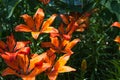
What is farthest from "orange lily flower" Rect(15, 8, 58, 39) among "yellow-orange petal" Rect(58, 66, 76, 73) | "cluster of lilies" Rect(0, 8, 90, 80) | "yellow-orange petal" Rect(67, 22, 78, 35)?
"yellow-orange petal" Rect(58, 66, 76, 73)

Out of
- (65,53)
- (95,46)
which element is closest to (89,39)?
(95,46)

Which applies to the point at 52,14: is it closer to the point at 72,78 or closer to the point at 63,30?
the point at 63,30

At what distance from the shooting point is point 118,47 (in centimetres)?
211

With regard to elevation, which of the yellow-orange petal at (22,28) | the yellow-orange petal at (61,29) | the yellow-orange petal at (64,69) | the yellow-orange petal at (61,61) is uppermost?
the yellow-orange petal at (22,28)

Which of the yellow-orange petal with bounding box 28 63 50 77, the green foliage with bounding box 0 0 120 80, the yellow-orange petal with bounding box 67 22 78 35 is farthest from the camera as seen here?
the green foliage with bounding box 0 0 120 80

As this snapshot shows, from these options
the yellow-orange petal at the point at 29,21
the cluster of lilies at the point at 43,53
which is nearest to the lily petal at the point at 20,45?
the cluster of lilies at the point at 43,53

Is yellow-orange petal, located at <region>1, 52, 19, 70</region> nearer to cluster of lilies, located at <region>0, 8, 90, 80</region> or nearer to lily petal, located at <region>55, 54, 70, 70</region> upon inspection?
cluster of lilies, located at <region>0, 8, 90, 80</region>

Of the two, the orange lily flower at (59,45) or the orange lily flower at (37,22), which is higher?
the orange lily flower at (37,22)

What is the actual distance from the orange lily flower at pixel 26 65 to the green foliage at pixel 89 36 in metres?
0.22

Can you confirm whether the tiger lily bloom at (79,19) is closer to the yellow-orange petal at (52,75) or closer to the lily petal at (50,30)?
the lily petal at (50,30)

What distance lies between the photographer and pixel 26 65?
5.66 ft

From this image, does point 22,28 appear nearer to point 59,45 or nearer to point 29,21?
point 29,21

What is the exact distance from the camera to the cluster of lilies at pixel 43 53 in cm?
168

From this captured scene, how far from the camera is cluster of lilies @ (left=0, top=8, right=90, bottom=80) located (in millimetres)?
1676
